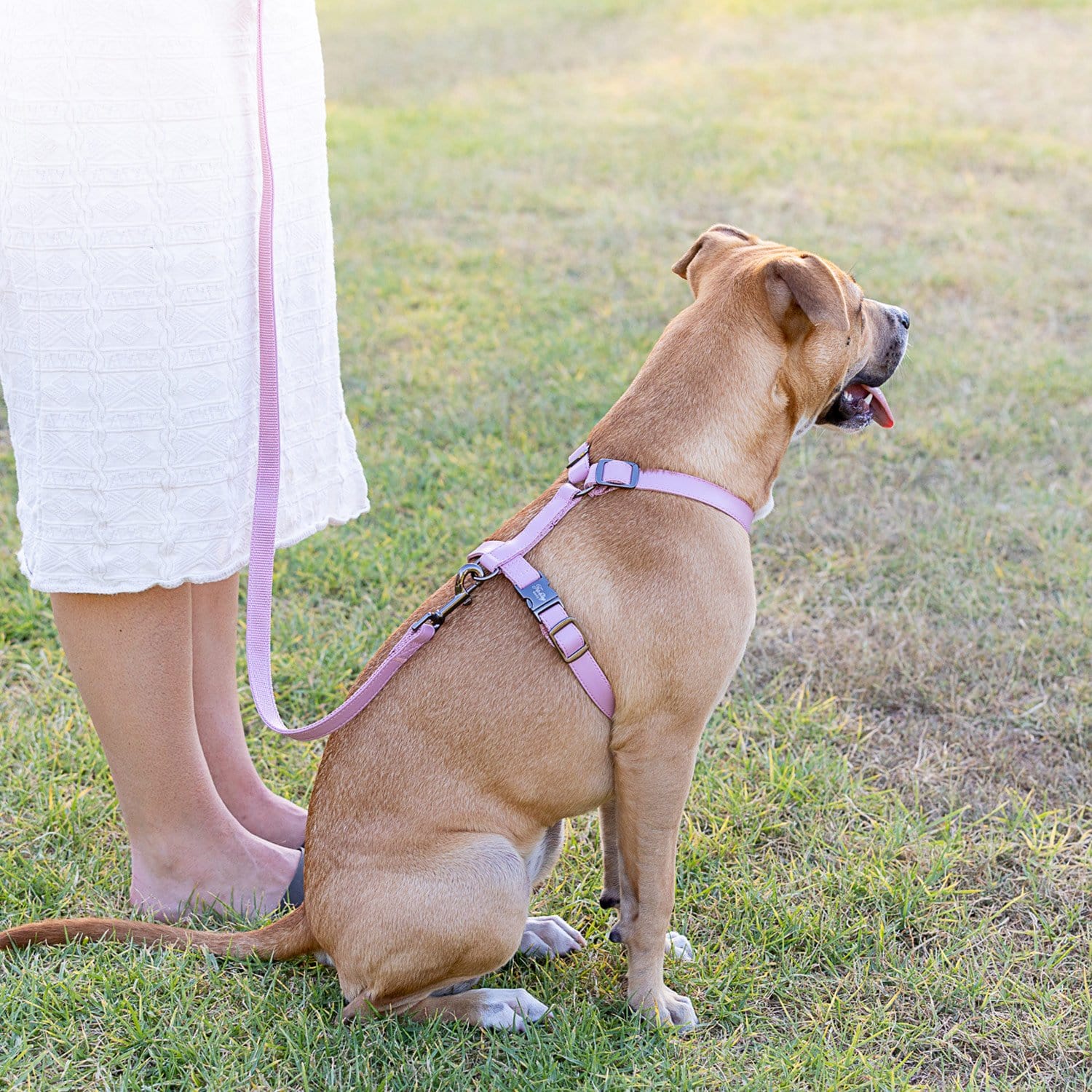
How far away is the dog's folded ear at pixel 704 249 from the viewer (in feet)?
9.16

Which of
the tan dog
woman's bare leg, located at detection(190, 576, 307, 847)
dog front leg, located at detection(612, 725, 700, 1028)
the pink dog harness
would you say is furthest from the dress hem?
dog front leg, located at detection(612, 725, 700, 1028)

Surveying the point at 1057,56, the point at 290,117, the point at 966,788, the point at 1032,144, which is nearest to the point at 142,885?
the point at 290,117

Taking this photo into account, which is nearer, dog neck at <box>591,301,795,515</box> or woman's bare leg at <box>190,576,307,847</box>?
dog neck at <box>591,301,795,515</box>

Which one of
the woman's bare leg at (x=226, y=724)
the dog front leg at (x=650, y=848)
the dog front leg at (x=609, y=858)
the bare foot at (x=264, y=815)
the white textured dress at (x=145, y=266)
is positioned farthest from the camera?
the bare foot at (x=264, y=815)

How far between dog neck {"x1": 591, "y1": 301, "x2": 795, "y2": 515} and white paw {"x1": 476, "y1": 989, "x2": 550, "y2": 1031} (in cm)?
119

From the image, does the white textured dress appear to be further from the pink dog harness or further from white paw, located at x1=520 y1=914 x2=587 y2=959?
white paw, located at x1=520 y1=914 x2=587 y2=959

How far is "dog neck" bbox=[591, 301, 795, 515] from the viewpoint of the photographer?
251 cm

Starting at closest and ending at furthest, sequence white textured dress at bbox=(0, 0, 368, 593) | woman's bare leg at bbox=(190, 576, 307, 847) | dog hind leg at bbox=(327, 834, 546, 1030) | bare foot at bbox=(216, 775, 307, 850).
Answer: white textured dress at bbox=(0, 0, 368, 593) → dog hind leg at bbox=(327, 834, 546, 1030) → woman's bare leg at bbox=(190, 576, 307, 847) → bare foot at bbox=(216, 775, 307, 850)

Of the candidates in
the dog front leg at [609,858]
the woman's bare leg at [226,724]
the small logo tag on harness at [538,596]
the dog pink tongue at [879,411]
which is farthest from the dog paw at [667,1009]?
the dog pink tongue at [879,411]

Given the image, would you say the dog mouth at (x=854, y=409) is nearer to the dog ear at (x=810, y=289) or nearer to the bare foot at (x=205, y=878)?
the dog ear at (x=810, y=289)

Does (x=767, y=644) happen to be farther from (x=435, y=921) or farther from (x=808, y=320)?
(x=435, y=921)

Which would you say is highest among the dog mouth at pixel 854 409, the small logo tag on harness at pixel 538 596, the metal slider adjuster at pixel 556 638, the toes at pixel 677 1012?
the dog mouth at pixel 854 409

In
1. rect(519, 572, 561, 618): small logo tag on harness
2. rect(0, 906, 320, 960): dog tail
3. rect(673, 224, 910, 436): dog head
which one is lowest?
rect(0, 906, 320, 960): dog tail

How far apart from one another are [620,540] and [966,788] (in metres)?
1.47
